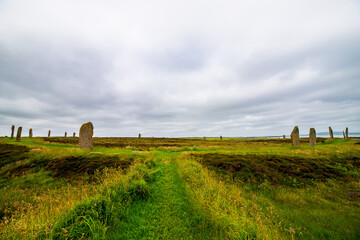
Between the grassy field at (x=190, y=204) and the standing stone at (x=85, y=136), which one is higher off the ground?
the standing stone at (x=85, y=136)

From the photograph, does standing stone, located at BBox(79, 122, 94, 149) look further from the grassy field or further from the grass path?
the grass path

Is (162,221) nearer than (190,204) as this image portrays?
Yes

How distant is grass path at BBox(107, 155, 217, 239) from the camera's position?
13.8 ft

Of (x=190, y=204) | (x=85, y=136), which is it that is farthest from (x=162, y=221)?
(x=85, y=136)

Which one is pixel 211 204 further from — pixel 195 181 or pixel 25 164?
pixel 25 164

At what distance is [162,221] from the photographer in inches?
191

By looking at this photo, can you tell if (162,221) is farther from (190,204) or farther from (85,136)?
(85,136)

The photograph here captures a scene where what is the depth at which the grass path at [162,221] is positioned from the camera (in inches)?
165

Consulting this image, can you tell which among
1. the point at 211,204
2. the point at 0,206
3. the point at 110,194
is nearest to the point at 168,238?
the point at 211,204

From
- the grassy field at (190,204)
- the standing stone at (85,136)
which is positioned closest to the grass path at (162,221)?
the grassy field at (190,204)

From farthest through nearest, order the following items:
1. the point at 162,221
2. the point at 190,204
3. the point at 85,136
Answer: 1. the point at 85,136
2. the point at 190,204
3. the point at 162,221

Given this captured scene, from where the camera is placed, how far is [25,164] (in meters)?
13.3

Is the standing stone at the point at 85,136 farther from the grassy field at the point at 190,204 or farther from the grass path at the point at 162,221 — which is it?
the grass path at the point at 162,221

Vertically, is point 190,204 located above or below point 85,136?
below
